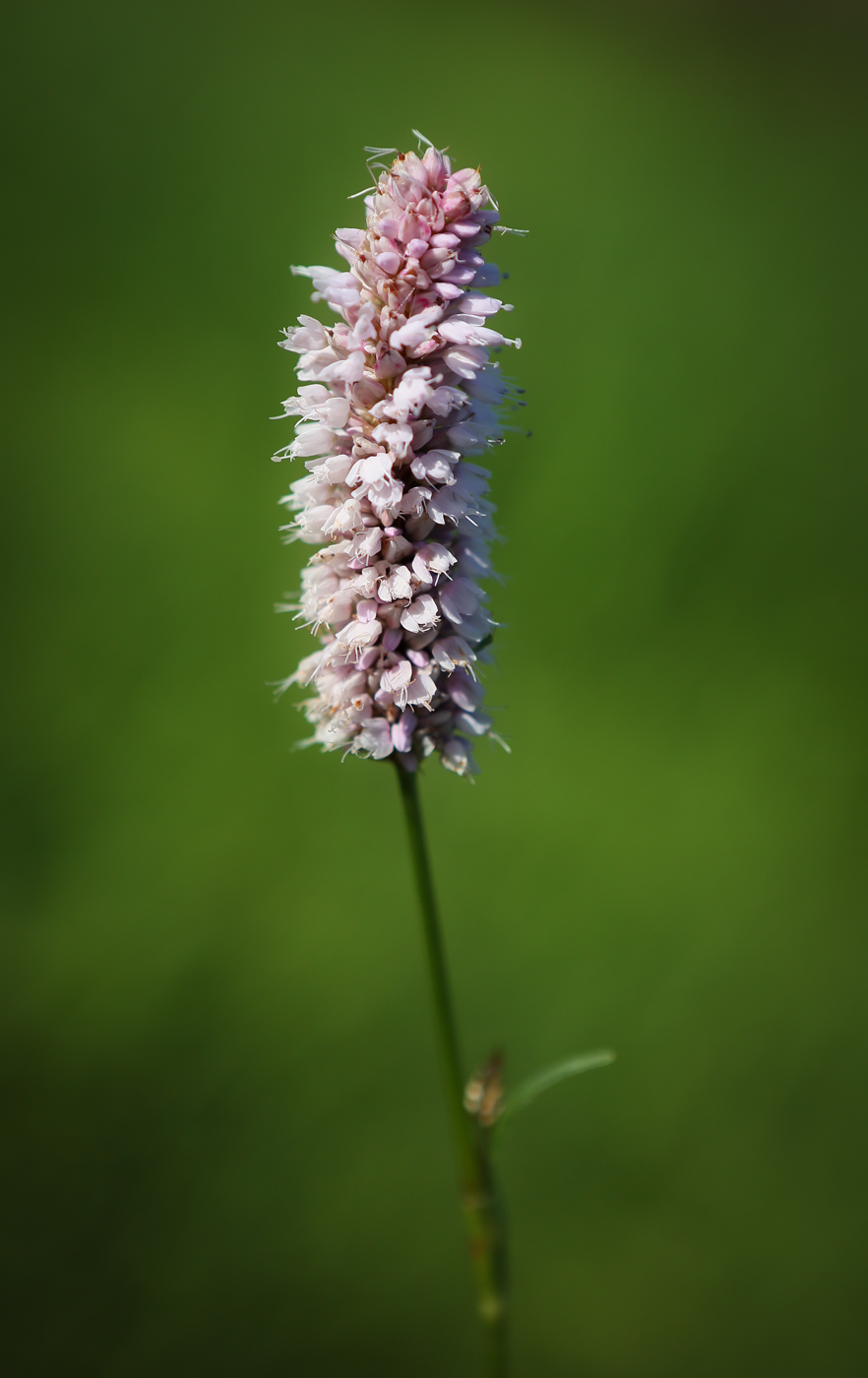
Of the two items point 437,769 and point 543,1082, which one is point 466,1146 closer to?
point 543,1082

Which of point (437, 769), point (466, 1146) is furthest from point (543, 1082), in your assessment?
point (437, 769)

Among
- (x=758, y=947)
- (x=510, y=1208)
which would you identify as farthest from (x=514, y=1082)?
(x=758, y=947)

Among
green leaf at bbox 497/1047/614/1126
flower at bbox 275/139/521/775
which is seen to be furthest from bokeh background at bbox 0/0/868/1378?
flower at bbox 275/139/521/775

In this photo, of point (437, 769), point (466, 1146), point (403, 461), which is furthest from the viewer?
point (437, 769)

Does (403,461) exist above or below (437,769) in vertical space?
above

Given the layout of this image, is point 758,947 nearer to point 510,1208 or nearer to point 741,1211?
point 741,1211

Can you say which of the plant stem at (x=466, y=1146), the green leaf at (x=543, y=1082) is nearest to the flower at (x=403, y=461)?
the plant stem at (x=466, y=1146)

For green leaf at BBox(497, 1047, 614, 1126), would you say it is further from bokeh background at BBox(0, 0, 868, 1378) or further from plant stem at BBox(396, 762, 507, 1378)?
bokeh background at BBox(0, 0, 868, 1378)
